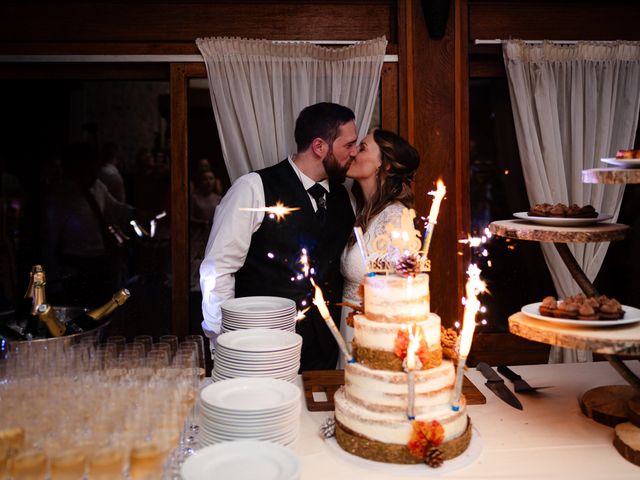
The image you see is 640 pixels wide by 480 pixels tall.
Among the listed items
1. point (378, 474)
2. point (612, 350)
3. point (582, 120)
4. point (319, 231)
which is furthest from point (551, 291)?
point (378, 474)

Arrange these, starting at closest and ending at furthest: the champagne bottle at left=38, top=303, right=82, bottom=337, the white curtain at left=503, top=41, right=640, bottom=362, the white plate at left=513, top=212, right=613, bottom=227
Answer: the white plate at left=513, top=212, right=613, bottom=227, the champagne bottle at left=38, top=303, right=82, bottom=337, the white curtain at left=503, top=41, right=640, bottom=362

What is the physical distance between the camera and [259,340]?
237 cm

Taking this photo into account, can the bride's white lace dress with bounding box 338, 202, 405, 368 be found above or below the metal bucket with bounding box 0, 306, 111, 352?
above

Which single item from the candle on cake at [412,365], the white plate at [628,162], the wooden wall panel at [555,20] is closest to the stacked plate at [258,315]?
the candle on cake at [412,365]

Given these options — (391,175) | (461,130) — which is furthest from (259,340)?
(461,130)

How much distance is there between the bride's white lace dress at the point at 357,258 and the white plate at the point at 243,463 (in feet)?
4.95

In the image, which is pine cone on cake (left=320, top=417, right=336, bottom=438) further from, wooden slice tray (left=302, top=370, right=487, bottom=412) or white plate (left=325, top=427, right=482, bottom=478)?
wooden slice tray (left=302, top=370, right=487, bottom=412)

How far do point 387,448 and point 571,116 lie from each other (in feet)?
8.84

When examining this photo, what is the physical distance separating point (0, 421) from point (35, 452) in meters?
0.17

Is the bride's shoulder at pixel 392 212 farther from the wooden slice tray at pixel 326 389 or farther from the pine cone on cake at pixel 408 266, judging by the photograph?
the pine cone on cake at pixel 408 266

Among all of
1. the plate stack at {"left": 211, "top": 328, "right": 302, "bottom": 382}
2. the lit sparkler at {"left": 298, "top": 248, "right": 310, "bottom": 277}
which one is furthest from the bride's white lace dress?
the plate stack at {"left": 211, "top": 328, "right": 302, "bottom": 382}

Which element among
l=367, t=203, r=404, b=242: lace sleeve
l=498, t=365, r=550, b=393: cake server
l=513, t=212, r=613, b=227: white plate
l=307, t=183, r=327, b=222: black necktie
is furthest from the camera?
Answer: l=307, t=183, r=327, b=222: black necktie

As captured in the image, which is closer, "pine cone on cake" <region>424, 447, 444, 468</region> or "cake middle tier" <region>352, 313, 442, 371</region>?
"pine cone on cake" <region>424, 447, 444, 468</region>

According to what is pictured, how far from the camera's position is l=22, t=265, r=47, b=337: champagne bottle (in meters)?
2.54
